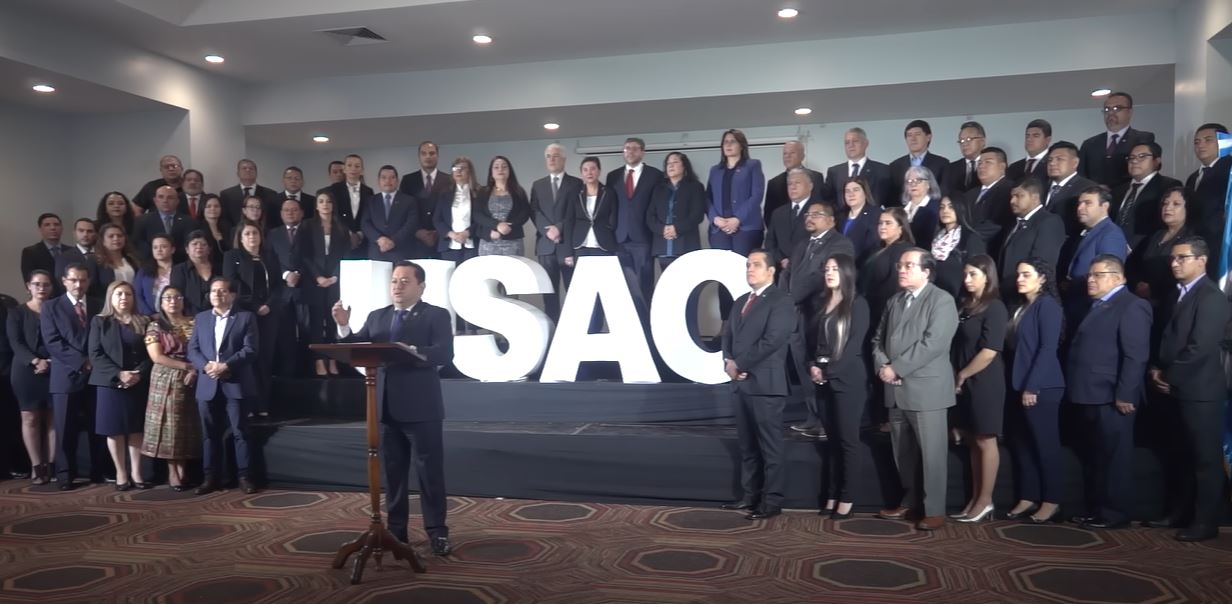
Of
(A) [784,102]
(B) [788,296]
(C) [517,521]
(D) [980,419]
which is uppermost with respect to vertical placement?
(A) [784,102]

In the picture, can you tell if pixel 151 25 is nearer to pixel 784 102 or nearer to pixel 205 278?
pixel 205 278

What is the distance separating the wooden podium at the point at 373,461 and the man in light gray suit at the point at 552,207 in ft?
9.45

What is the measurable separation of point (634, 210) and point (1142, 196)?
11.4 feet

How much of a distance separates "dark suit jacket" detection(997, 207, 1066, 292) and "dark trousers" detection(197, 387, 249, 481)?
4.97m

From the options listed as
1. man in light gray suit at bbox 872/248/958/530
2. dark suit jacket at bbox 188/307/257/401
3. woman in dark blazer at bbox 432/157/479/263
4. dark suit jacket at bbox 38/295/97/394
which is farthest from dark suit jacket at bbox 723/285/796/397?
dark suit jacket at bbox 38/295/97/394

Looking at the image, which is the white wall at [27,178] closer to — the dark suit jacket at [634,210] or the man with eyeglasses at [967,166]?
the dark suit jacket at [634,210]

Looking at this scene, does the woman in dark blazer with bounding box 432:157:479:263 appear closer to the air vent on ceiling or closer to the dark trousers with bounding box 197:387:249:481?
the air vent on ceiling

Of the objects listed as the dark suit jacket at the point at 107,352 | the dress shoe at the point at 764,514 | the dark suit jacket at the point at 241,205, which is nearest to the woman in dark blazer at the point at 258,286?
the dark suit jacket at the point at 107,352

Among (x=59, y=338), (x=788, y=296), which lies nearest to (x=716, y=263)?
(x=788, y=296)

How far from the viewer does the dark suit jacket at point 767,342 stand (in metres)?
4.70

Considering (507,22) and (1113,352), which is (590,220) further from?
(1113,352)

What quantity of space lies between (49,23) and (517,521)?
6095mm

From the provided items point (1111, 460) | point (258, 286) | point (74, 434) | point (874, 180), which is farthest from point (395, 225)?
point (1111, 460)

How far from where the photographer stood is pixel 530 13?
7180 millimetres
